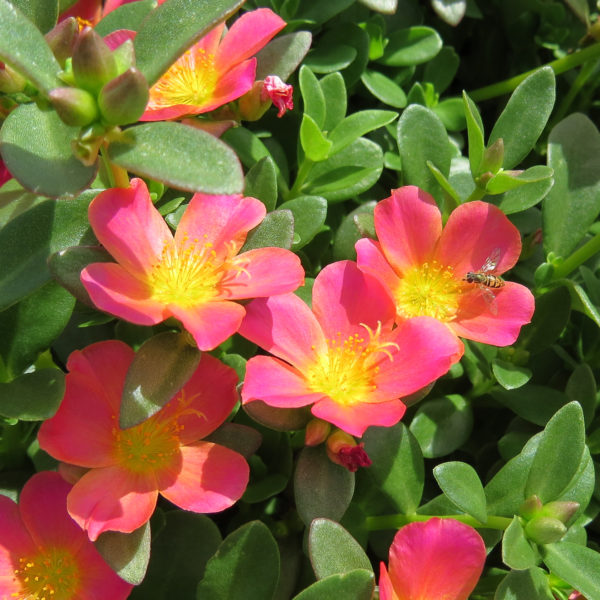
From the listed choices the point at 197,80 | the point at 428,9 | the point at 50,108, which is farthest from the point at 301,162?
the point at 428,9

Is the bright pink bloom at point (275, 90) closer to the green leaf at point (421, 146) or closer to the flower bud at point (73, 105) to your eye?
the green leaf at point (421, 146)

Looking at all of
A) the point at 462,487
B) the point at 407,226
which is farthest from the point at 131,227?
the point at 462,487

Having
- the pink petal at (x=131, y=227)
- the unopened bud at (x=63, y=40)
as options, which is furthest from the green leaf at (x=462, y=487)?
the unopened bud at (x=63, y=40)

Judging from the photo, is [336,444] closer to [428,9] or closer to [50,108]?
[50,108]

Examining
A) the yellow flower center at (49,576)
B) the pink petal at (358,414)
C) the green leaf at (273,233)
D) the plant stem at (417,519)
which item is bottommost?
the plant stem at (417,519)

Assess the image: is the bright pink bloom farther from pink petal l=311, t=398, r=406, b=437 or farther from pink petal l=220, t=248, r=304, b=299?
pink petal l=311, t=398, r=406, b=437

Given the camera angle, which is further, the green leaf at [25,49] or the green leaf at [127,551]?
the green leaf at [127,551]

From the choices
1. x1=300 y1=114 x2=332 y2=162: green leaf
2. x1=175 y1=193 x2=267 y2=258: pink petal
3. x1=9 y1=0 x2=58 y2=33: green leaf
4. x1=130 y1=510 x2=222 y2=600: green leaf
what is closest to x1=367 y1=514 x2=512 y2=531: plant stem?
x1=130 y1=510 x2=222 y2=600: green leaf
